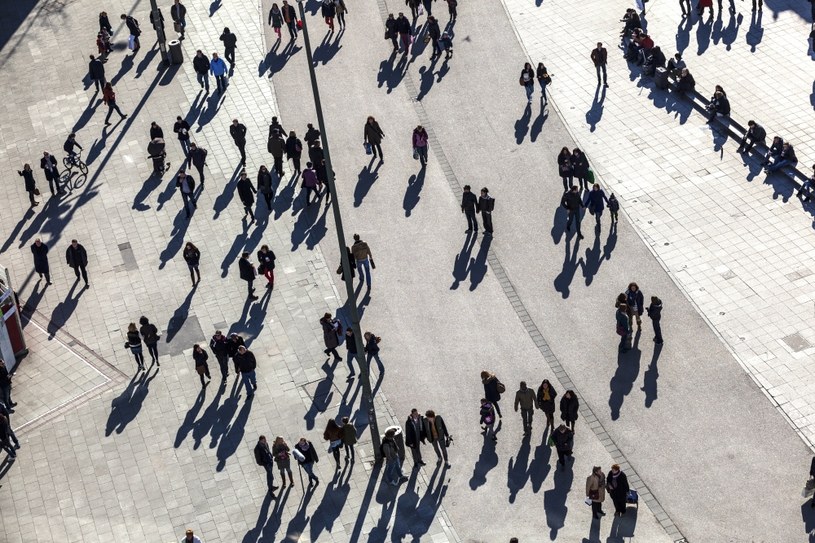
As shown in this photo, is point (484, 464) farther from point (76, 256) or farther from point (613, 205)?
point (76, 256)

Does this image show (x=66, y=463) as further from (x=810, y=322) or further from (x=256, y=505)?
(x=810, y=322)

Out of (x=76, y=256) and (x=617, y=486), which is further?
(x=76, y=256)

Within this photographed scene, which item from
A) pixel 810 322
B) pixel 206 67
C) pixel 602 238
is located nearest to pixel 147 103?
pixel 206 67

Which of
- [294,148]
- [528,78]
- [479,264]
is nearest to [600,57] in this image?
[528,78]

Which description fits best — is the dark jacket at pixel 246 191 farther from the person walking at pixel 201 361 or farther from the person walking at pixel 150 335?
the person walking at pixel 201 361

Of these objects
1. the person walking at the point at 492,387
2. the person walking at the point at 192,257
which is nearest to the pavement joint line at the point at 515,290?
the person walking at the point at 492,387

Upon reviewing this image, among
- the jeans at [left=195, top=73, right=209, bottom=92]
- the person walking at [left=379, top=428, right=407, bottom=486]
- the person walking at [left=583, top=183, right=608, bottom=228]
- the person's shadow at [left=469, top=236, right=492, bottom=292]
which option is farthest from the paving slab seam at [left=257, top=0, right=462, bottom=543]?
the jeans at [left=195, top=73, right=209, bottom=92]
